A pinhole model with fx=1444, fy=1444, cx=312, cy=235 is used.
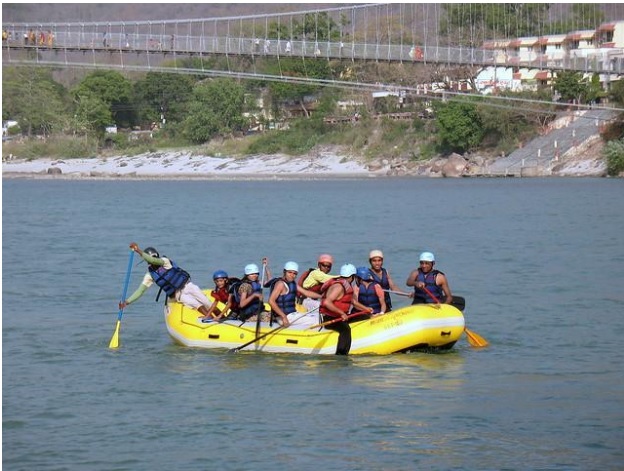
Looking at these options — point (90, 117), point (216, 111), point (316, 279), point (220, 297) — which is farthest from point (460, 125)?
point (316, 279)

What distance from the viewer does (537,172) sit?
66.7 m

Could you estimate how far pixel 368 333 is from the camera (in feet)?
49.4

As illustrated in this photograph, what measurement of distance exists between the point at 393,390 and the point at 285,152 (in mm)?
64940

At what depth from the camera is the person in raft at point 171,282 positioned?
628 inches

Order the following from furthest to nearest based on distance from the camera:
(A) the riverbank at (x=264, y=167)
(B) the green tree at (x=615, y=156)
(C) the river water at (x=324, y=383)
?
(A) the riverbank at (x=264, y=167)
(B) the green tree at (x=615, y=156)
(C) the river water at (x=324, y=383)

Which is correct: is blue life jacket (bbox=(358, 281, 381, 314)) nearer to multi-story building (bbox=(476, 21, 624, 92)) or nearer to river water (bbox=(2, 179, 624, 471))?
river water (bbox=(2, 179, 624, 471))

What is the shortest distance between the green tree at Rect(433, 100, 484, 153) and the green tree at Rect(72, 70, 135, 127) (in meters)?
27.7

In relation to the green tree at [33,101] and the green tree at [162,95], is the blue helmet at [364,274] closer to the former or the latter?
the green tree at [162,95]

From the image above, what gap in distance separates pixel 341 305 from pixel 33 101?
79.5 m

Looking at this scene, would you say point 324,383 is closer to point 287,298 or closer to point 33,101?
point 287,298

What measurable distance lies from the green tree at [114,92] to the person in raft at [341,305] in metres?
76.0

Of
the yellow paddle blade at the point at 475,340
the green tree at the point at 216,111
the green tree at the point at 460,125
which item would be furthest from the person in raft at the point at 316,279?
the green tree at the point at 216,111

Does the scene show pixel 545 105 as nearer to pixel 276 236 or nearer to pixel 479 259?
pixel 276 236

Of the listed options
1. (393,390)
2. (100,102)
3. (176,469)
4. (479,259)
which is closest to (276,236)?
(479,259)
